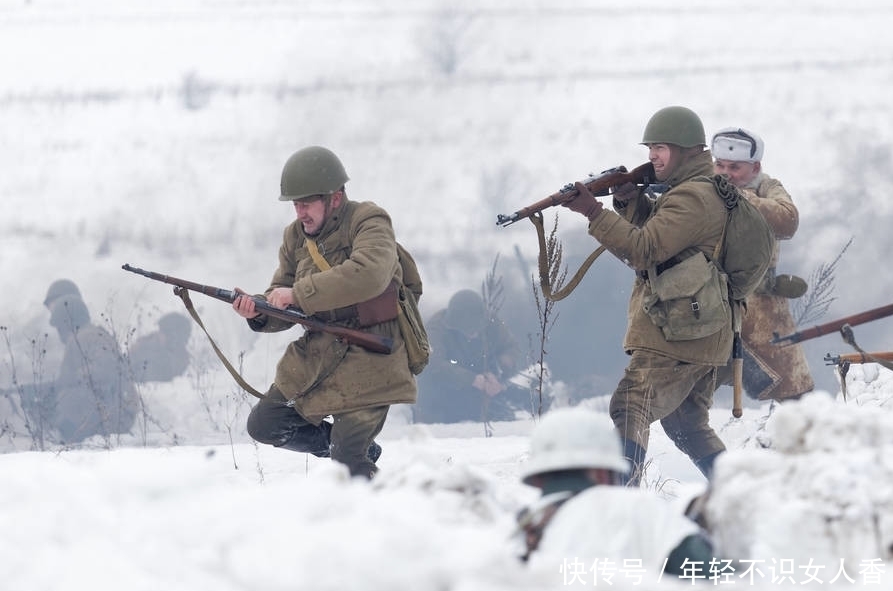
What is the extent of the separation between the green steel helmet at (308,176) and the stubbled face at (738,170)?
214cm

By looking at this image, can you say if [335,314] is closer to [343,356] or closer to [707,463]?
[343,356]

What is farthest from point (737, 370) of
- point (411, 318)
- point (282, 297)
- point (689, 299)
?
point (282, 297)

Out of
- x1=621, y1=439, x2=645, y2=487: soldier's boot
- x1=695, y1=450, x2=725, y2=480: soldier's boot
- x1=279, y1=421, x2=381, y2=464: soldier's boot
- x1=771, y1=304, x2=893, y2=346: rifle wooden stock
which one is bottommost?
x1=695, y1=450, x2=725, y2=480: soldier's boot

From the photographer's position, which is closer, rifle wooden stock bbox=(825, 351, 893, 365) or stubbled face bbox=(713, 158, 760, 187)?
rifle wooden stock bbox=(825, 351, 893, 365)

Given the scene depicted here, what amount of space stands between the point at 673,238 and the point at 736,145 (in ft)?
4.77

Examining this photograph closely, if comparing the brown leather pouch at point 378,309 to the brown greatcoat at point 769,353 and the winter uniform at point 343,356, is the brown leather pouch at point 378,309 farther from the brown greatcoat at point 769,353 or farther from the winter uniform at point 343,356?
the brown greatcoat at point 769,353

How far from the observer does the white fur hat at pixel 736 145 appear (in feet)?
19.3

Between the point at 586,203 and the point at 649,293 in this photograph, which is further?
the point at 649,293

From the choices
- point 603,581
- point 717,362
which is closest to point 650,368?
point 717,362

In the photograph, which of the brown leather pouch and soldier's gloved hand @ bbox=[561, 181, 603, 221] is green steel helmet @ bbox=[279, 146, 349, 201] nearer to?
the brown leather pouch

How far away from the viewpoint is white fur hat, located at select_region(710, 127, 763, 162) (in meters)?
5.89

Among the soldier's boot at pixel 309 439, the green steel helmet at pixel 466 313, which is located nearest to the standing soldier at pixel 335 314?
the soldier's boot at pixel 309 439

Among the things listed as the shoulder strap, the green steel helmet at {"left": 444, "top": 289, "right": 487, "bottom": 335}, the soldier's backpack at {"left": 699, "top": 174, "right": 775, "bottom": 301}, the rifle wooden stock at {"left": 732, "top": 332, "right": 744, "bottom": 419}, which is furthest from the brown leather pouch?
the green steel helmet at {"left": 444, "top": 289, "right": 487, "bottom": 335}

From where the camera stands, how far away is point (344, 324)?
16.7 ft
